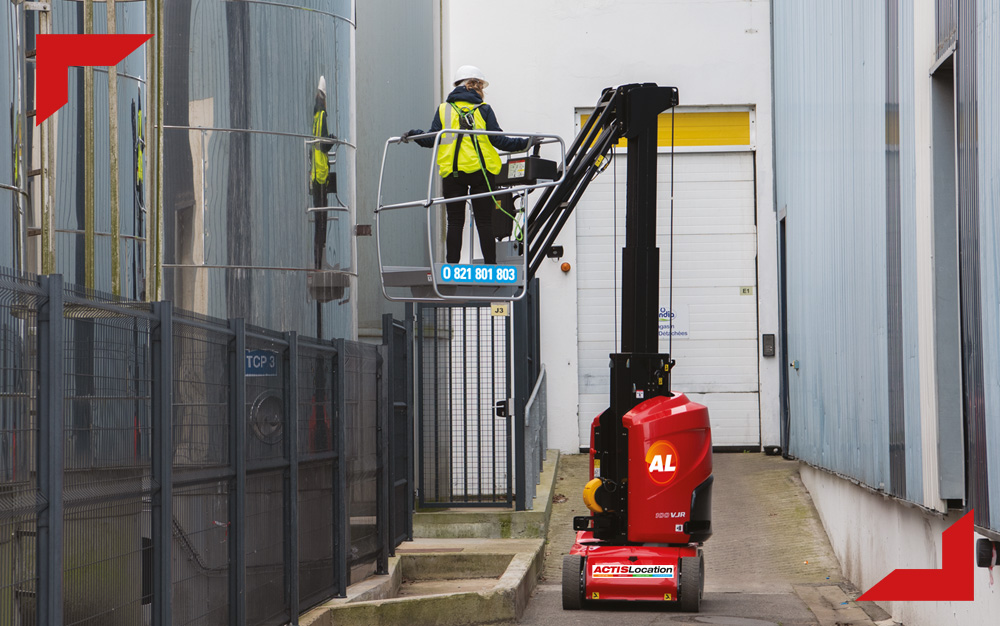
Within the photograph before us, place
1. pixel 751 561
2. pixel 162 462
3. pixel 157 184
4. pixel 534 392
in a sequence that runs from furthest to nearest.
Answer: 1. pixel 534 392
2. pixel 751 561
3. pixel 157 184
4. pixel 162 462

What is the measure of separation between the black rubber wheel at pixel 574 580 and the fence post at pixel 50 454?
19.6 ft

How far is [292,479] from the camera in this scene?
330 inches

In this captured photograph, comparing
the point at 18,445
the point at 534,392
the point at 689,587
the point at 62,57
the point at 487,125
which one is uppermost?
the point at 62,57

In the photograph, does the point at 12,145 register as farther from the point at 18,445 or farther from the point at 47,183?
the point at 18,445

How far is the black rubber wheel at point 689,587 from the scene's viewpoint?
9695 mm

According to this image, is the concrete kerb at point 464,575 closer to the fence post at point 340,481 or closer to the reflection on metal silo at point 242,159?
the fence post at point 340,481

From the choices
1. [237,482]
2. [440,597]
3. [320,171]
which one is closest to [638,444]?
[440,597]

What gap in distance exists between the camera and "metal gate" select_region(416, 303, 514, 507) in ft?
45.9

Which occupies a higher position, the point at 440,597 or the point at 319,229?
the point at 319,229

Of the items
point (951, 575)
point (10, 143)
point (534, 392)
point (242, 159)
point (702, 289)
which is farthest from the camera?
point (702, 289)

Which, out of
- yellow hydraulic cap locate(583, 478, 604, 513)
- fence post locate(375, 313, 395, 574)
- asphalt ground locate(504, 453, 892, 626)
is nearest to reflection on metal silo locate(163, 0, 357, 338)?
fence post locate(375, 313, 395, 574)

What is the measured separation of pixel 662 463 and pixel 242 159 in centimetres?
411

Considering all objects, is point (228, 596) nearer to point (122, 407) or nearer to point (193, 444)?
point (193, 444)

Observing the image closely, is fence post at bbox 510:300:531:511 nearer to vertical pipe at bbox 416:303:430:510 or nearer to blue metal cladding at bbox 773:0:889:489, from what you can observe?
vertical pipe at bbox 416:303:430:510
